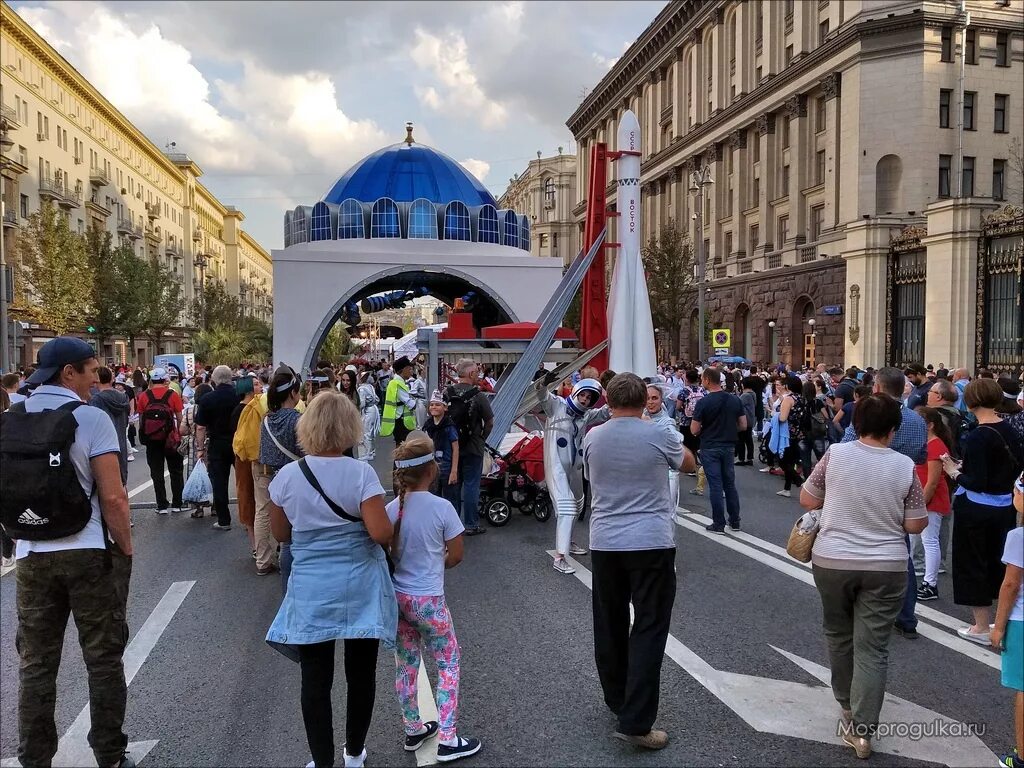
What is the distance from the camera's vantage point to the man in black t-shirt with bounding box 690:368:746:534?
8.67 metres

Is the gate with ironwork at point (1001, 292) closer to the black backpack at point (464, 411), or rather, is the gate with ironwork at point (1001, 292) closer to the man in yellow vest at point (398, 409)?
the man in yellow vest at point (398, 409)

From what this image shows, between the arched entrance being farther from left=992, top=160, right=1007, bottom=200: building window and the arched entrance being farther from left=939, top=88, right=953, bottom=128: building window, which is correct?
left=992, top=160, right=1007, bottom=200: building window

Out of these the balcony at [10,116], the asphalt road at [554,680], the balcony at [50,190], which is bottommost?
the asphalt road at [554,680]

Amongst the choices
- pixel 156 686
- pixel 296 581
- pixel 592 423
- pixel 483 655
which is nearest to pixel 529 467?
pixel 592 423

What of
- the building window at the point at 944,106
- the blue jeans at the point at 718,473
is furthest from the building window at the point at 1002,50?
the blue jeans at the point at 718,473

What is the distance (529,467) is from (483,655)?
4729 millimetres

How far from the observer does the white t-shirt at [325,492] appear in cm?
342

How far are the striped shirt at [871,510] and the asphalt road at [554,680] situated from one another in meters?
1.00

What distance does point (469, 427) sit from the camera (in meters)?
8.34

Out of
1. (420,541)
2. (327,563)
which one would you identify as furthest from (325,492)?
(420,541)

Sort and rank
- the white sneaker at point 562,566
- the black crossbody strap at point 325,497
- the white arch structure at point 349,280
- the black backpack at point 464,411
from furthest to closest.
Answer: the white arch structure at point 349,280 < the black backpack at point 464,411 < the white sneaker at point 562,566 < the black crossbody strap at point 325,497

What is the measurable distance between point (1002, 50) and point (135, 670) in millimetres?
38591

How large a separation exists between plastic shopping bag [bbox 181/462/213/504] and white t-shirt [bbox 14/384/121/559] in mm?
6328

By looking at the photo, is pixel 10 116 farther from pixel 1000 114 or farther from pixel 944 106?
pixel 1000 114
